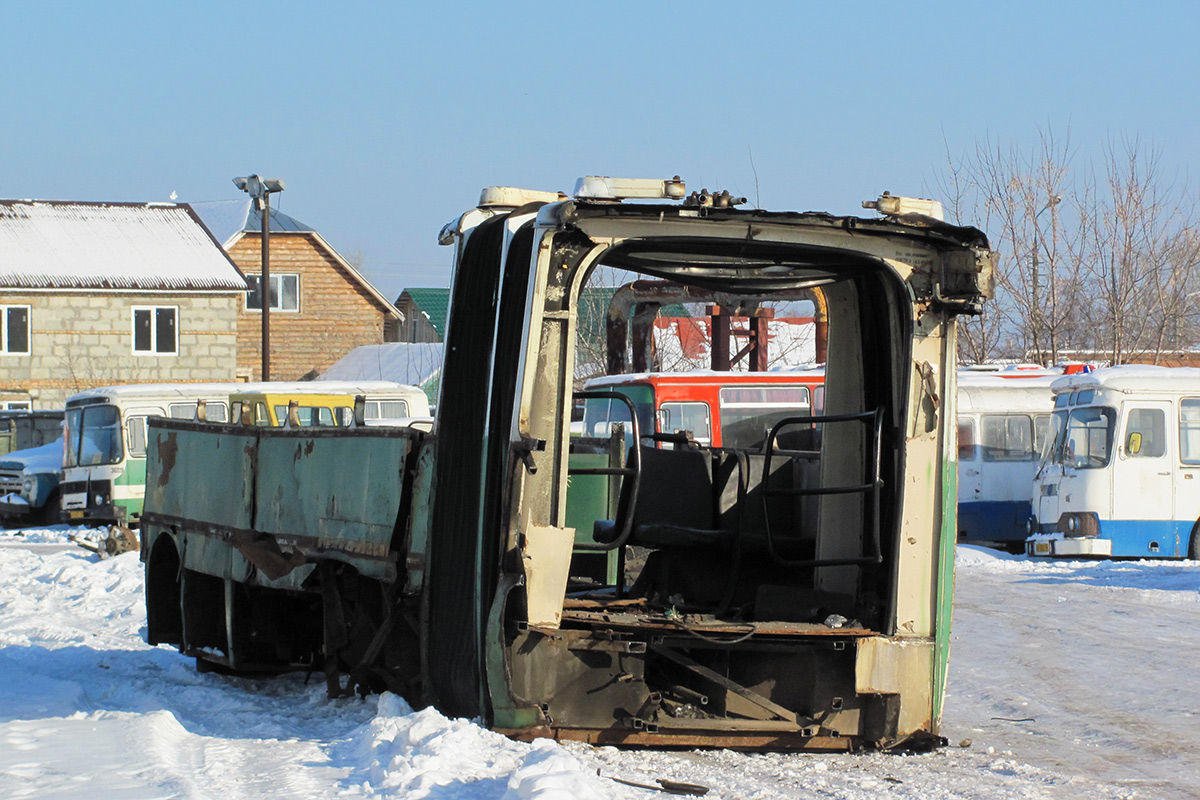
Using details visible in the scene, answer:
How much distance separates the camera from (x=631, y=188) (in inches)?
255

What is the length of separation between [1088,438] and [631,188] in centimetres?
1651

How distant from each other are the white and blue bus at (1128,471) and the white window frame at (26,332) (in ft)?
103

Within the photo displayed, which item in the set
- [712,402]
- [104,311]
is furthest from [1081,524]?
[104,311]

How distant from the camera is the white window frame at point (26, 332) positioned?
140 ft

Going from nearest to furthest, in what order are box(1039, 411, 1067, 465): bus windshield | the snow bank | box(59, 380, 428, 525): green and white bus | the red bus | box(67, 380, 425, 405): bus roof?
the snow bank, box(1039, 411, 1067, 465): bus windshield, the red bus, box(59, 380, 428, 525): green and white bus, box(67, 380, 425, 405): bus roof

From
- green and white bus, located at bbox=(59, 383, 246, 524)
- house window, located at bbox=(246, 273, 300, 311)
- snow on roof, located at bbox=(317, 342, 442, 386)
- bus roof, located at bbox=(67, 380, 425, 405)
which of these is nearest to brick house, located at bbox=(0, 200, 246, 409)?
snow on roof, located at bbox=(317, 342, 442, 386)

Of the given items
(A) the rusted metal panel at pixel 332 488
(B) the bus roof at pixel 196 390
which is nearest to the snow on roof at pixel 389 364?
(B) the bus roof at pixel 196 390

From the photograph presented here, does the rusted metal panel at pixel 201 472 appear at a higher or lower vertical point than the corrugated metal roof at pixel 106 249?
lower

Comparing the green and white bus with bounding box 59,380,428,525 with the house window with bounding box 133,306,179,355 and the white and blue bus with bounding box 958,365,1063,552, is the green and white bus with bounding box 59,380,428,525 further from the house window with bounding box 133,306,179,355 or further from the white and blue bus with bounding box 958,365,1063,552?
the house window with bounding box 133,306,179,355

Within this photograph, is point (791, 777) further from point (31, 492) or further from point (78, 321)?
point (78, 321)

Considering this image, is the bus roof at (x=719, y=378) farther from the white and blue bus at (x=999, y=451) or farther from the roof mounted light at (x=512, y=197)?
the roof mounted light at (x=512, y=197)

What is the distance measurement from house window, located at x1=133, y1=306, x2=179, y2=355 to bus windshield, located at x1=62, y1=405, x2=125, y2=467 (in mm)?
18390

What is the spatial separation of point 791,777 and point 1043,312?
3057 centimetres

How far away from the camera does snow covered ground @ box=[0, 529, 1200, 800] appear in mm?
5918
